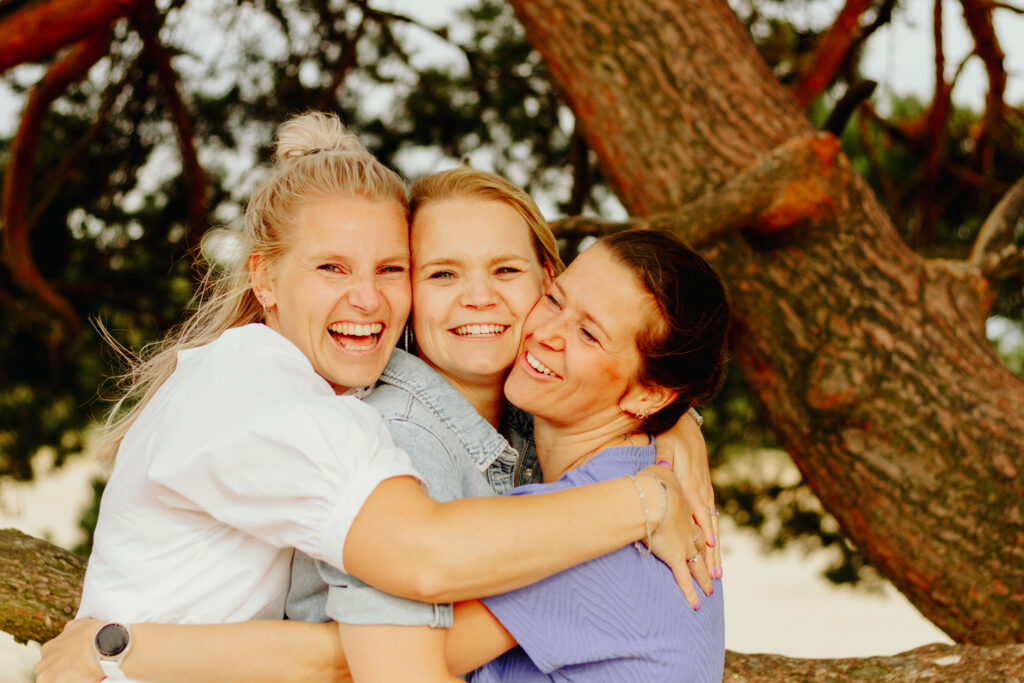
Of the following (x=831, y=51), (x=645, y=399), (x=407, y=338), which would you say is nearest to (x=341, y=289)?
(x=407, y=338)

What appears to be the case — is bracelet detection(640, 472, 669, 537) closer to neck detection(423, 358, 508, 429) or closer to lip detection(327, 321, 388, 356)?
neck detection(423, 358, 508, 429)

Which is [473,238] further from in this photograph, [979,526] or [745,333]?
[979,526]

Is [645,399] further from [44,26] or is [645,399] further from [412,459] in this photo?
[44,26]

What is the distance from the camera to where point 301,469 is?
5.06ft

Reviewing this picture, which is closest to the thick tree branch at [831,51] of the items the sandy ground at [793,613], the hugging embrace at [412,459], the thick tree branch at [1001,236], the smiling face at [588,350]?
the thick tree branch at [1001,236]

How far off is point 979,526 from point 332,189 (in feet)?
7.16

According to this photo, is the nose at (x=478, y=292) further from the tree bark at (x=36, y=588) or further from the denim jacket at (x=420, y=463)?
the tree bark at (x=36, y=588)

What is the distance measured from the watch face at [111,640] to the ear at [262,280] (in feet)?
2.43

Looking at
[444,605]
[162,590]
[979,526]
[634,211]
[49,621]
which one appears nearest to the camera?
[444,605]

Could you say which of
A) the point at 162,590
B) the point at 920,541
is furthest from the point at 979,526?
the point at 162,590

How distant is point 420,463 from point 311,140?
881mm

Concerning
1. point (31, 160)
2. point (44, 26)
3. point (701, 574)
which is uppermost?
point (44, 26)

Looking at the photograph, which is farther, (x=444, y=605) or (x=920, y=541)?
(x=920, y=541)

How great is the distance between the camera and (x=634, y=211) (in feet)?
11.4
